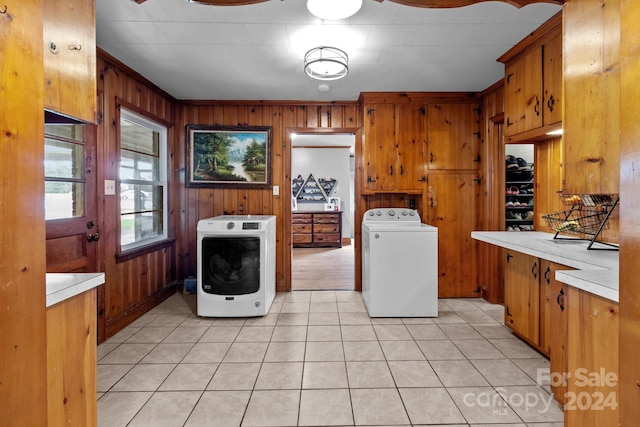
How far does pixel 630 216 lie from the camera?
2.54 ft

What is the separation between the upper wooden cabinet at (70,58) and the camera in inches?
38.6

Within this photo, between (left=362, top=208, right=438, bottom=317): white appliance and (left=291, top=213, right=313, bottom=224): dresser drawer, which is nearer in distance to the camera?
(left=362, top=208, right=438, bottom=317): white appliance

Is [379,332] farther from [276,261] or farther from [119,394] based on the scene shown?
[119,394]

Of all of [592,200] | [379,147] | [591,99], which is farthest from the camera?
[379,147]

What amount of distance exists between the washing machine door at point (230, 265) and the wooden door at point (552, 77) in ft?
8.28

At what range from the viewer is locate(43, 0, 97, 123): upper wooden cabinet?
98 centimetres

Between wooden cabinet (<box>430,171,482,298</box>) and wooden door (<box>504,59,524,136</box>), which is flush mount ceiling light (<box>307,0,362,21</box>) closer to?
wooden door (<box>504,59,524,136</box>)

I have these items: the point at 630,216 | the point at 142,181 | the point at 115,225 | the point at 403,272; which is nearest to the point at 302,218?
the point at 142,181

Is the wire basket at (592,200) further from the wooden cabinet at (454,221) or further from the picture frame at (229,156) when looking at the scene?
the picture frame at (229,156)

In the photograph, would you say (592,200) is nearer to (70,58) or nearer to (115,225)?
(70,58)

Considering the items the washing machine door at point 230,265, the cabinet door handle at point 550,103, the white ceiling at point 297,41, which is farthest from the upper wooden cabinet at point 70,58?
the cabinet door handle at point 550,103

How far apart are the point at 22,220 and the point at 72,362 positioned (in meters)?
0.54

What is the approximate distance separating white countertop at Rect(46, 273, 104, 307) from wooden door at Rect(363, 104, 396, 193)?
277 cm

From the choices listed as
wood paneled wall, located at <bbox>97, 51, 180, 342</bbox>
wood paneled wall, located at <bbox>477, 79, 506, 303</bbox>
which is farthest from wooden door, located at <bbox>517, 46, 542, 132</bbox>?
wood paneled wall, located at <bbox>97, 51, 180, 342</bbox>
